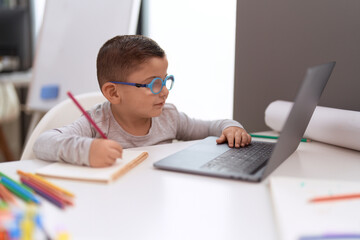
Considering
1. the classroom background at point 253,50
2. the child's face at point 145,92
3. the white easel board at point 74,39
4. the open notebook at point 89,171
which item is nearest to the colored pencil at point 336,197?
the open notebook at point 89,171

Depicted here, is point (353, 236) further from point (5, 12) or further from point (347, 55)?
point (5, 12)

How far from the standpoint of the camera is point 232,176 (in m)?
0.75

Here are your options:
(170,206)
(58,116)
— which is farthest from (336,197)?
(58,116)

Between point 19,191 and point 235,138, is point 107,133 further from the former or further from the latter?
point 19,191

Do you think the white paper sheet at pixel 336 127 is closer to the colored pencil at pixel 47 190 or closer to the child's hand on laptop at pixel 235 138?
the child's hand on laptop at pixel 235 138

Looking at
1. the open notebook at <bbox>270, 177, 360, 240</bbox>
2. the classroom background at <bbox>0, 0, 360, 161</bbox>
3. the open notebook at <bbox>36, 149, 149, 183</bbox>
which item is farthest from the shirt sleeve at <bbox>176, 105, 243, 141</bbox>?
the open notebook at <bbox>270, 177, 360, 240</bbox>

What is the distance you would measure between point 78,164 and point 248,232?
41cm

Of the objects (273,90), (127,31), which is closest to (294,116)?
(273,90)

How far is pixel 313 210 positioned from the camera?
58cm

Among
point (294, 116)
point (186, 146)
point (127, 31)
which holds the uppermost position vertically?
point (127, 31)

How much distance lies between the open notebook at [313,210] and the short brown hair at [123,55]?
48 centimetres

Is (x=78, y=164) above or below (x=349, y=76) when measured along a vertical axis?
below

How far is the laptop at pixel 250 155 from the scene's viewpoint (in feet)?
2.42

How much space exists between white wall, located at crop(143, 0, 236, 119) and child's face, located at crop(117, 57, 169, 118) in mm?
939
